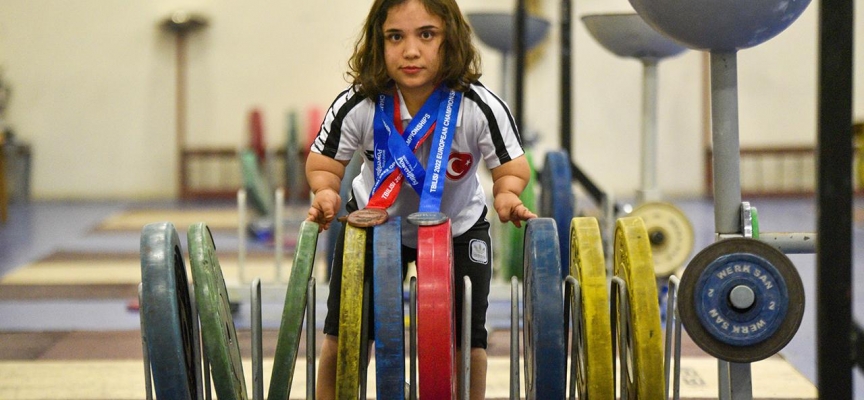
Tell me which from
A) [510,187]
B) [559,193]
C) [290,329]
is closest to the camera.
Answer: [290,329]

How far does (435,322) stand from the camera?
2080 millimetres

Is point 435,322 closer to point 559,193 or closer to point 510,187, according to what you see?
point 510,187

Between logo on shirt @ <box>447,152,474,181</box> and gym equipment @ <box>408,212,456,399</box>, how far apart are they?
0.40 m

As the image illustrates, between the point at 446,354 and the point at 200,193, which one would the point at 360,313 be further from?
the point at 200,193

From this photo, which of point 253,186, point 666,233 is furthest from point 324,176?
point 253,186

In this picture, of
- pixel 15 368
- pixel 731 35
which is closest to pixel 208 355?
pixel 731 35

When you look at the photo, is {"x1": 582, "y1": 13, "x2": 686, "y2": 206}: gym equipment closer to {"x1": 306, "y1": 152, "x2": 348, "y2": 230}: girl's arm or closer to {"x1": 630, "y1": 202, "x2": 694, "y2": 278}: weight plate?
{"x1": 630, "y1": 202, "x2": 694, "y2": 278}: weight plate

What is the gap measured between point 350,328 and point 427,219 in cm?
28

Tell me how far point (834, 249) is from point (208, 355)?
1241mm

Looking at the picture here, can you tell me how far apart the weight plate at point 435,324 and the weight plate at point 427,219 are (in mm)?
80

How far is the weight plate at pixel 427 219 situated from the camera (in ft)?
7.23

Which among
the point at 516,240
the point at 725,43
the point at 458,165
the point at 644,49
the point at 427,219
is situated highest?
the point at 644,49

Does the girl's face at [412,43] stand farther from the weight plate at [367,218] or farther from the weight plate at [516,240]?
Answer: the weight plate at [516,240]

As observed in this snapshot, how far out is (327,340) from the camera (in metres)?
2.47
